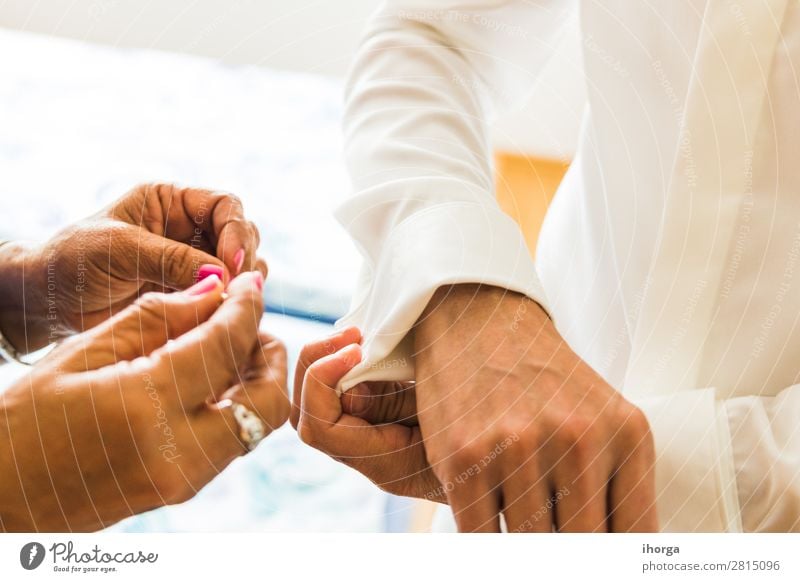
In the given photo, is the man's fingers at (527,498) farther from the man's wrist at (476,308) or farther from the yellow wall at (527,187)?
the yellow wall at (527,187)

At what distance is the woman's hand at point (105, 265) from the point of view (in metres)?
0.26

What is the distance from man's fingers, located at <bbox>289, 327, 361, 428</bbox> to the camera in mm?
292

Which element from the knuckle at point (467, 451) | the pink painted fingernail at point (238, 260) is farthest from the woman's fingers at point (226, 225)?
the knuckle at point (467, 451)

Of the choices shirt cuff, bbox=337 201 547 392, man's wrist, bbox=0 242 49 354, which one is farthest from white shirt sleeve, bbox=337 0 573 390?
man's wrist, bbox=0 242 49 354

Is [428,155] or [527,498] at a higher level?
[428,155]

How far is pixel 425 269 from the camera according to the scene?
0.90 ft

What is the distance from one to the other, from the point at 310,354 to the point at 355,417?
34 millimetres

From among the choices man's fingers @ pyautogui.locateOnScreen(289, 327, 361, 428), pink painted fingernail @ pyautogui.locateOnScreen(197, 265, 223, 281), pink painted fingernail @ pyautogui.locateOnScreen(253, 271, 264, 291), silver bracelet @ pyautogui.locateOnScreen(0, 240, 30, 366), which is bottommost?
man's fingers @ pyautogui.locateOnScreen(289, 327, 361, 428)

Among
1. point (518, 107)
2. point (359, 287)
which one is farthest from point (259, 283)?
point (518, 107)

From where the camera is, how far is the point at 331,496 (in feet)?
0.99

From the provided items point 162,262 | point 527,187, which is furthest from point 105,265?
point 527,187

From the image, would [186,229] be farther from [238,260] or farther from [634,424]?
[634,424]

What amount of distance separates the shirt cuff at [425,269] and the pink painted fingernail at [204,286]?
0.07 meters

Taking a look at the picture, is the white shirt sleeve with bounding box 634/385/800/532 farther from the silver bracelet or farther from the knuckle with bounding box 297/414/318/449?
the silver bracelet
